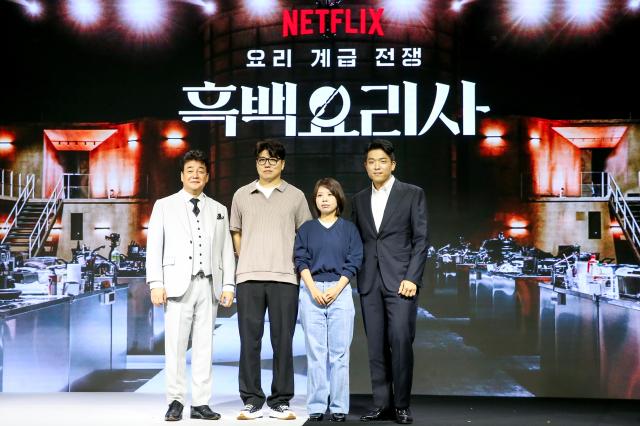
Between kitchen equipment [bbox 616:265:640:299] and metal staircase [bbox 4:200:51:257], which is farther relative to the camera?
metal staircase [bbox 4:200:51:257]

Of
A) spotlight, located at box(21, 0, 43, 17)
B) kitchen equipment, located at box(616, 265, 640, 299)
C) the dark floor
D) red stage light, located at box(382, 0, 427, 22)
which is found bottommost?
the dark floor

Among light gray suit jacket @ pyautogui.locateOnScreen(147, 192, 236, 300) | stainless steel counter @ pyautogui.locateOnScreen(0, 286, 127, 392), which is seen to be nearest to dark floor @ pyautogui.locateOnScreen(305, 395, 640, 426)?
light gray suit jacket @ pyautogui.locateOnScreen(147, 192, 236, 300)

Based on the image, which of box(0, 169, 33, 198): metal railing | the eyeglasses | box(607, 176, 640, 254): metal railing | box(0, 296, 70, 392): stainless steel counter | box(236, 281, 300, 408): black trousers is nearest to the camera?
box(236, 281, 300, 408): black trousers

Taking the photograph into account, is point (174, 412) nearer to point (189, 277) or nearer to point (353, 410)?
point (189, 277)

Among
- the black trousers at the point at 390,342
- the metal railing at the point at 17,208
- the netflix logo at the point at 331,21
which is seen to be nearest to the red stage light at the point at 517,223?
the black trousers at the point at 390,342

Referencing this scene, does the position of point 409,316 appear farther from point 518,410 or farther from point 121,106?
point 121,106

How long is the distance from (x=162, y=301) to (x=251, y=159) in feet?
5.01

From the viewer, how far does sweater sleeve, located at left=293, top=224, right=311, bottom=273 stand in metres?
3.48

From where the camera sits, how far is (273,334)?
353 cm

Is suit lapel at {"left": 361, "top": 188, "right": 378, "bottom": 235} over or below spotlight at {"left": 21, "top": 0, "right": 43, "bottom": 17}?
below

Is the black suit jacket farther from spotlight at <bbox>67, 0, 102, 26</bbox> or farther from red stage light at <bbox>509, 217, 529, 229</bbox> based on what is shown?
spotlight at <bbox>67, 0, 102, 26</bbox>

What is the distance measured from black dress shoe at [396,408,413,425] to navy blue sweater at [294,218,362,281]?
725 millimetres

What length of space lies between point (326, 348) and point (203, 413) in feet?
2.36

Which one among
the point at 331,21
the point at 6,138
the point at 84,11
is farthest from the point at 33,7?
the point at 331,21
